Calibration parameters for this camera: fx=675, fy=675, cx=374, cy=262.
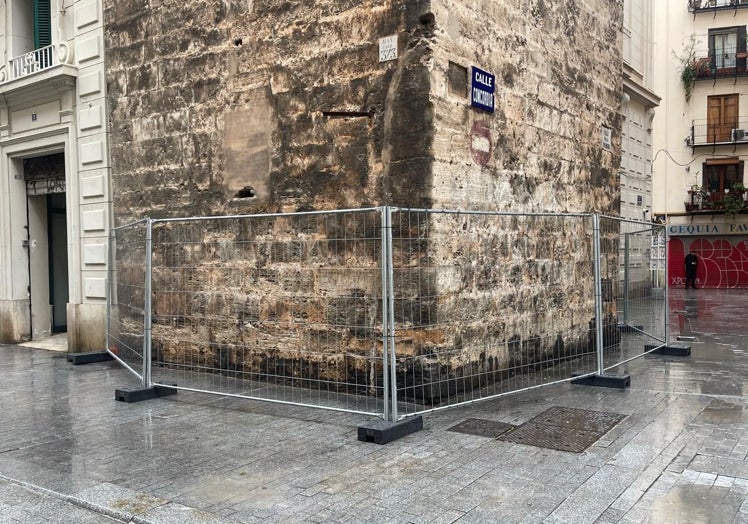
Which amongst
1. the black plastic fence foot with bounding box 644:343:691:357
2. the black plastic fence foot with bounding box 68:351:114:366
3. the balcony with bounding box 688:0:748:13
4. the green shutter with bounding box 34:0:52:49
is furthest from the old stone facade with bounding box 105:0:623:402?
the balcony with bounding box 688:0:748:13

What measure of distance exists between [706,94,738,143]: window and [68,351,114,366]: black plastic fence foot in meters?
27.8

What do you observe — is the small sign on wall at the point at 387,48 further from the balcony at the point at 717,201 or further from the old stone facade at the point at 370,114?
the balcony at the point at 717,201

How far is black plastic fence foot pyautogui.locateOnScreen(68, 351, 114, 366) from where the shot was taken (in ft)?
31.3

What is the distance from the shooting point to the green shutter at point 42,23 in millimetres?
11453

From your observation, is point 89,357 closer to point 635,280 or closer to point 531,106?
point 531,106

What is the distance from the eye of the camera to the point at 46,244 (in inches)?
481

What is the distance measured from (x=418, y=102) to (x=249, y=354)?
341cm

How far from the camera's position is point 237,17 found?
310 inches

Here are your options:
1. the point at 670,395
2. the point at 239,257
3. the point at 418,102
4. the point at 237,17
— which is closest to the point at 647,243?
the point at 670,395

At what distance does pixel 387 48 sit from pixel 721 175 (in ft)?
90.3

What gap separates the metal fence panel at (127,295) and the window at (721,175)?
26.9 meters

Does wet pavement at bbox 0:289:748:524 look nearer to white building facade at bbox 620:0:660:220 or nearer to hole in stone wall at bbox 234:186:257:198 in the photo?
hole in stone wall at bbox 234:186:257:198

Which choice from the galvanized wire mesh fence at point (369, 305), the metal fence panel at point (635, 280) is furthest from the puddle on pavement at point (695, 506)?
the metal fence panel at point (635, 280)

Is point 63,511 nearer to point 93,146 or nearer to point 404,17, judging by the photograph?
point 404,17
